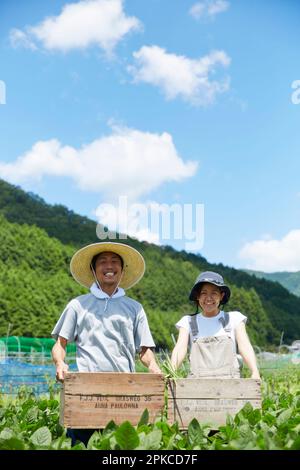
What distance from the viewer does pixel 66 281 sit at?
25.3m

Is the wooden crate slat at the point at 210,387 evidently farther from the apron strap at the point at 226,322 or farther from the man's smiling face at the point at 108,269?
the man's smiling face at the point at 108,269

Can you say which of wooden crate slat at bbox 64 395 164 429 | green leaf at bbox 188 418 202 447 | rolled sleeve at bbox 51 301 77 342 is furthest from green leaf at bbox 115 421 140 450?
rolled sleeve at bbox 51 301 77 342

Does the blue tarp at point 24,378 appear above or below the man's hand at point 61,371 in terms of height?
below

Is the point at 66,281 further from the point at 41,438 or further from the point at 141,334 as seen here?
the point at 41,438

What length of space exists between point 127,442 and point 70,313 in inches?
37.2

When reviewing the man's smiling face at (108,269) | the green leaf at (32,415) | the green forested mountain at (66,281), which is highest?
the green forested mountain at (66,281)

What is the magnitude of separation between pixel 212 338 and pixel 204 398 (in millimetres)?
450

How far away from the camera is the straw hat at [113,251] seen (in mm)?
3762

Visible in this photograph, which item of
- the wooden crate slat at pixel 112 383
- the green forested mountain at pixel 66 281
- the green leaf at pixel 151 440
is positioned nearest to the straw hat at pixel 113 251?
the wooden crate slat at pixel 112 383

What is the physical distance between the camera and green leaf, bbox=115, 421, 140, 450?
2795 mm

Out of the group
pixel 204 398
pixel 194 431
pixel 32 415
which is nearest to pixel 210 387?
pixel 204 398

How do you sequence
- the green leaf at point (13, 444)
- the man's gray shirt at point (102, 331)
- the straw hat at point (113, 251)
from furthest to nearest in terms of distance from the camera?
the straw hat at point (113, 251)
the man's gray shirt at point (102, 331)
the green leaf at point (13, 444)

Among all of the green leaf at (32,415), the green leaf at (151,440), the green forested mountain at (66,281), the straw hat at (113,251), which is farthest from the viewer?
the green forested mountain at (66,281)

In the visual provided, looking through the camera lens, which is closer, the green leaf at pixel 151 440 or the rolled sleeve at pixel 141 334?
the green leaf at pixel 151 440
